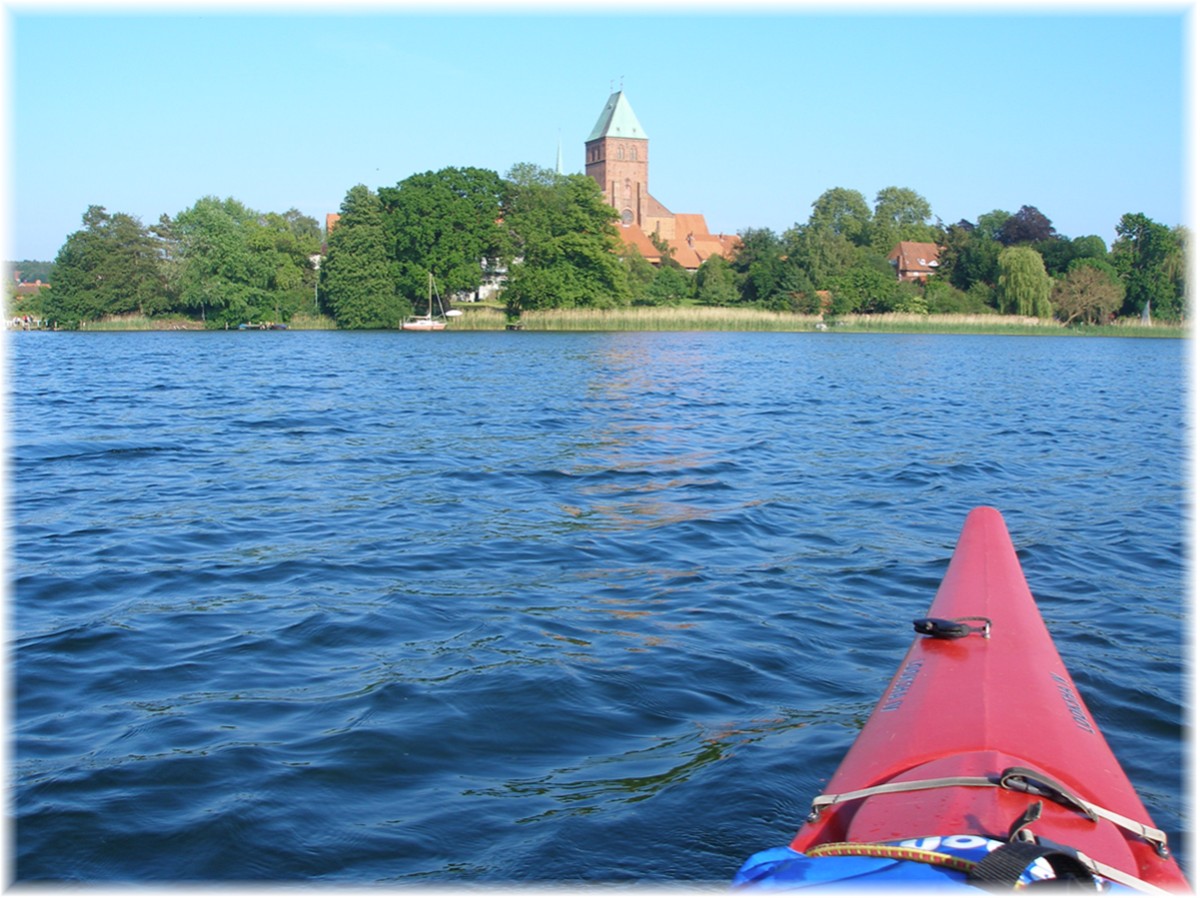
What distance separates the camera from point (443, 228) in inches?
2285

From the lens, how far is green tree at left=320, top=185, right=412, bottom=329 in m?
55.8

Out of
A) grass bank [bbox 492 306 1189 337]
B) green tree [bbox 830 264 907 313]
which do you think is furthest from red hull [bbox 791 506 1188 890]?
Answer: green tree [bbox 830 264 907 313]

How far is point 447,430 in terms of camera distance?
12.7 m

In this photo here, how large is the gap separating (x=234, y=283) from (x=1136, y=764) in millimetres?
58852

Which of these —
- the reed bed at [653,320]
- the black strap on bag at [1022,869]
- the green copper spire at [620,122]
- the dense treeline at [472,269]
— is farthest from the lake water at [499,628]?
the green copper spire at [620,122]

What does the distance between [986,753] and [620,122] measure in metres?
107

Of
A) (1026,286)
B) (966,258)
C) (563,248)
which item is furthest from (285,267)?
(966,258)

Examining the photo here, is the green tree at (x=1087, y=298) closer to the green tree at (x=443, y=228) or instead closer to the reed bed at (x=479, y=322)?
the reed bed at (x=479, y=322)

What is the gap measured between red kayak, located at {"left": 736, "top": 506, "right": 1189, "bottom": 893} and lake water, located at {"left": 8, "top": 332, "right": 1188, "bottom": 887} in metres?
0.70

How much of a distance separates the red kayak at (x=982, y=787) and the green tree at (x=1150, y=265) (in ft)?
189

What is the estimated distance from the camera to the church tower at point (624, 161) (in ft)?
→ 338

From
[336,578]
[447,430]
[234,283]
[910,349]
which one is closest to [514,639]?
[336,578]

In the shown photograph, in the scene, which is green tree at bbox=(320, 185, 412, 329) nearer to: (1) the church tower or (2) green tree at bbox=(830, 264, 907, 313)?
(2) green tree at bbox=(830, 264, 907, 313)

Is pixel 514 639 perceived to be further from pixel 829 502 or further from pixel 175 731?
pixel 829 502
